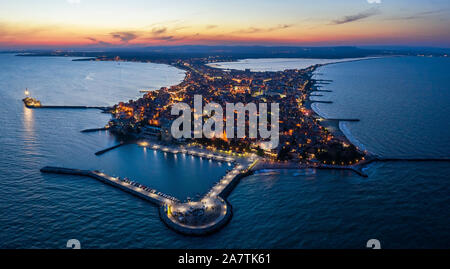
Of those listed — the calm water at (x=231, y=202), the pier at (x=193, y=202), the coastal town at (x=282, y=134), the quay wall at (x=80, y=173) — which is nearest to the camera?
the calm water at (x=231, y=202)

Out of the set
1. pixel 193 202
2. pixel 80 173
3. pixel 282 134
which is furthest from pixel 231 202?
pixel 282 134

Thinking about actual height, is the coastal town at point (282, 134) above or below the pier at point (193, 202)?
above

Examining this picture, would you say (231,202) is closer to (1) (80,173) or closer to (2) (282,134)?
(1) (80,173)

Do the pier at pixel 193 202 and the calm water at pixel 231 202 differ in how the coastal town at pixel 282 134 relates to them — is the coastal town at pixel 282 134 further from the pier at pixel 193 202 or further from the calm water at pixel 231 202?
the pier at pixel 193 202

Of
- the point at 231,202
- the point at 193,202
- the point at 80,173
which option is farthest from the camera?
the point at 80,173

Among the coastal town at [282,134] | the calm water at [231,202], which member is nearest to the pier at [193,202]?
the calm water at [231,202]

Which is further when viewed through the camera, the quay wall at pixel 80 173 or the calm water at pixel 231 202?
the quay wall at pixel 80 173

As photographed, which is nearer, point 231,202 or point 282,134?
point 231,202

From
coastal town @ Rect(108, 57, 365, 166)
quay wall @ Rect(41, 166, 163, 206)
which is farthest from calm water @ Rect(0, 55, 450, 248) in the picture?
coastal town @ Rect(108, 57, 365, 166)

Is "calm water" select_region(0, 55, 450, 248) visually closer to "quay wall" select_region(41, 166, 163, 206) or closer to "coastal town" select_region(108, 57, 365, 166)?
"quay wall" select_region(41, 166, 163, 206)
